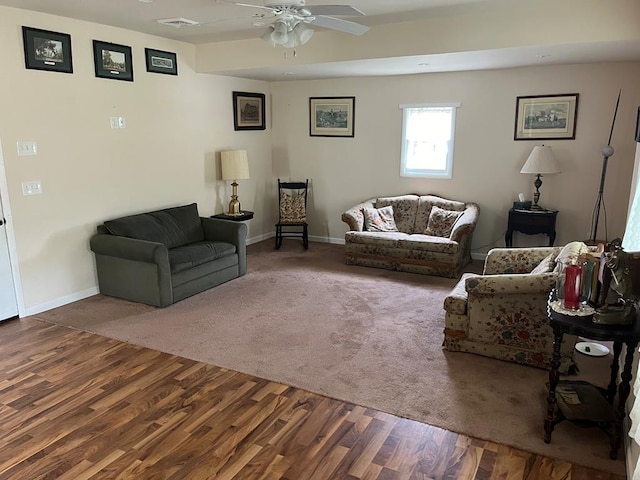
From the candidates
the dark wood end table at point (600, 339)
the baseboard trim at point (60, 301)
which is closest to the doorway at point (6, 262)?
the baseboard trim at point (60, 301)

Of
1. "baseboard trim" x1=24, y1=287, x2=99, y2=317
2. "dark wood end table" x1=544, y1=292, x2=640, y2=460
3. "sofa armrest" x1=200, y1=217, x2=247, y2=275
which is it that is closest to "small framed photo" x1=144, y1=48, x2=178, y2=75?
"sofa armrest" x1=200, y1=217, x2=247, y2=275

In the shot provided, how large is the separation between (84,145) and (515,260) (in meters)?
4.17

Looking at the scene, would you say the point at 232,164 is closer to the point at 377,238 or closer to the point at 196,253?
the point at 196,253

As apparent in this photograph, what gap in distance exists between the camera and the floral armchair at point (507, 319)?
3.25m

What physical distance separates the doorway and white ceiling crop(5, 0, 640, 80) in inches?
59.6

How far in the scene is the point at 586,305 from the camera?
2506mm

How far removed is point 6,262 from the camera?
164 inches

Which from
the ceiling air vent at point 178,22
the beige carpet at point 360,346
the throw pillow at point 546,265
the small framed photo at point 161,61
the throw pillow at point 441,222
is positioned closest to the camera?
the beige carpet at point 360,346

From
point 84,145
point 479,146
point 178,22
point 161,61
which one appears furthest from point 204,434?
point 479,146

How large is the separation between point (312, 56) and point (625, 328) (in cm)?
400

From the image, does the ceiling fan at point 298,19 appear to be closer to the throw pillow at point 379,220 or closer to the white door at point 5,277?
the white door at point 5,277

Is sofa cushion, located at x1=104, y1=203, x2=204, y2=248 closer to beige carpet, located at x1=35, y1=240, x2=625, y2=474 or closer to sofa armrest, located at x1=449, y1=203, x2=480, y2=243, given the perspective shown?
beige carpet, located at x1=35, y1=240, x2=625, y2=474

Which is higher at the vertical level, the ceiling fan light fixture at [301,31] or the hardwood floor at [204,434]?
the ceiling fan light fixture at [301,31]

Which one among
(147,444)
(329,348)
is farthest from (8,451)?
(329,348)
